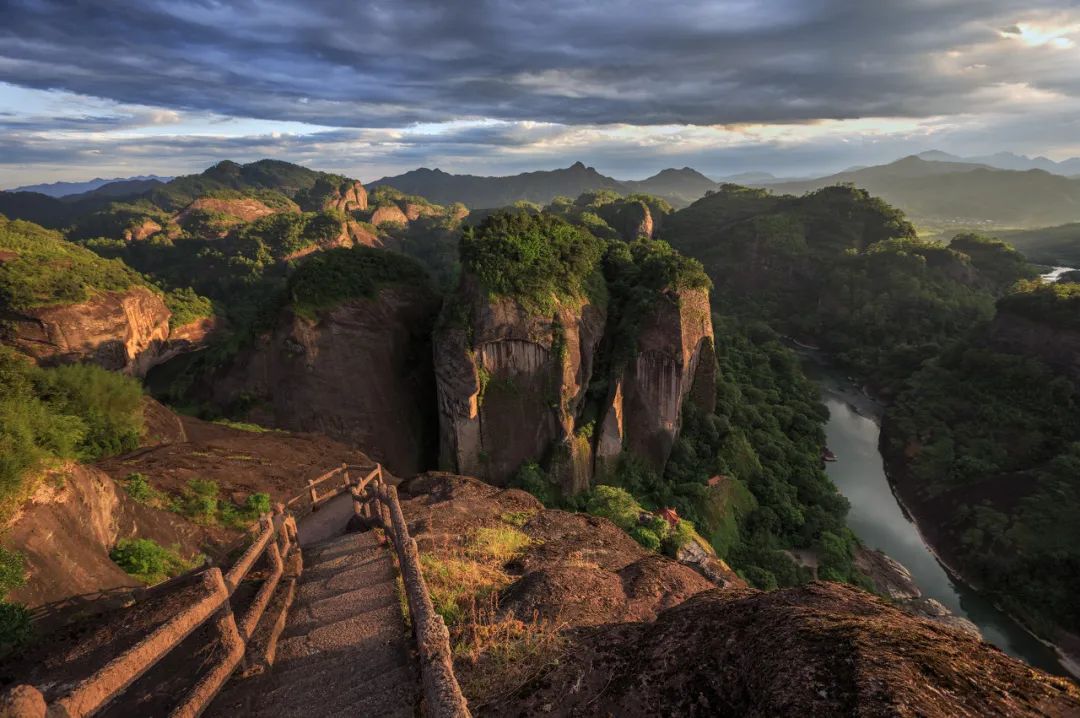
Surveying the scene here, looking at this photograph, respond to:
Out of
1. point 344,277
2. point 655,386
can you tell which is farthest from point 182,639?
point 655,386

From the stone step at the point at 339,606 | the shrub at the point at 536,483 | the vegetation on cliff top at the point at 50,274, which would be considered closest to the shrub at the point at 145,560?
the stone step at the point at 339,606

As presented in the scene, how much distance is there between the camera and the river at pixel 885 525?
25.2 metres

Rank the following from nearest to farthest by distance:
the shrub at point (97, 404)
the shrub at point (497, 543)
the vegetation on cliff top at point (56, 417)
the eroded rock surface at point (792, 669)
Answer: the eroded rock surface at point (792, 669) → the vegetation on cliff top at point (56, 417) → the shrub at point (497, 543) → the shrub at point (97, 404)

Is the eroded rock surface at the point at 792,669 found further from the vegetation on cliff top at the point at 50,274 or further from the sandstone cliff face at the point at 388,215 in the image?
the sandstone cliff face at the point at 388,215

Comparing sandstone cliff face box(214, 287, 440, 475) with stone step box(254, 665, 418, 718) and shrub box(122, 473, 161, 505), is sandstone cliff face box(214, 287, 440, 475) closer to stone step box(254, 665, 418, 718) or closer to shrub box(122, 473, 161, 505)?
shrub box(122, 473, 161, 505)

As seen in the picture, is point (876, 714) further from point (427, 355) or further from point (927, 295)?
point (927, 295)

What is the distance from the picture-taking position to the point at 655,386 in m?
27.2

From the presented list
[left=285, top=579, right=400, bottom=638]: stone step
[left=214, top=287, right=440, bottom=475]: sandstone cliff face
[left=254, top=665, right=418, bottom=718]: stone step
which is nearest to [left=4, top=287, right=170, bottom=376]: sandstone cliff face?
[left=214, top=287, right=440, bottom=475]: sandstone cliff face

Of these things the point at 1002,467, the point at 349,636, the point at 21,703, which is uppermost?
the point at 21,703

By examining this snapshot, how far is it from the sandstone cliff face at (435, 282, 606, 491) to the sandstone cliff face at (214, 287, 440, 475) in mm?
3203

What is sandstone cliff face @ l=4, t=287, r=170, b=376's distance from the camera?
45.2 meters

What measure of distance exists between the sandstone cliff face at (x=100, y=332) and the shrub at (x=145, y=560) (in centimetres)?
4985

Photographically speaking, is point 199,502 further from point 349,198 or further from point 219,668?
point 349,198

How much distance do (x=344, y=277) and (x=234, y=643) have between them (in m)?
22.7
